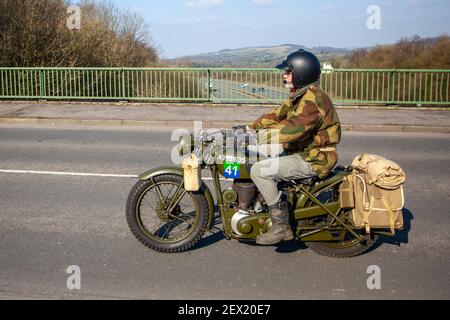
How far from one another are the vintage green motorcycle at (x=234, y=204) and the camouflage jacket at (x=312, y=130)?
0.24 m

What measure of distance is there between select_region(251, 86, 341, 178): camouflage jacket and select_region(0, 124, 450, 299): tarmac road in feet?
3.16

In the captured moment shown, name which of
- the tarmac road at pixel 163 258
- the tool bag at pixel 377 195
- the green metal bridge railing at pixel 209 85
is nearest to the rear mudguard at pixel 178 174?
the tarmac road at pixel 163 258

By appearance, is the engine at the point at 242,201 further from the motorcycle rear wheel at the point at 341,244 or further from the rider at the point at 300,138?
the motorcycle rear wheel at the point at 341,244

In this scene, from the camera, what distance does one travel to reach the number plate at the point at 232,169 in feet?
15.4

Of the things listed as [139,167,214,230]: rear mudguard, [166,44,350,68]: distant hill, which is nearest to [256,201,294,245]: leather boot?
[139,167,214,230]: rear mudguard

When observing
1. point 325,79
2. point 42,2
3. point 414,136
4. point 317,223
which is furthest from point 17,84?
point 317,223

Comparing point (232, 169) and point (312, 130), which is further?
point (232, 169)

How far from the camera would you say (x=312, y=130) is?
14.9 ft

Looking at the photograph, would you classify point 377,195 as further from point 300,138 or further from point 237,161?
point 237,161

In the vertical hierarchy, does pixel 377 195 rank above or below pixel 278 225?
above

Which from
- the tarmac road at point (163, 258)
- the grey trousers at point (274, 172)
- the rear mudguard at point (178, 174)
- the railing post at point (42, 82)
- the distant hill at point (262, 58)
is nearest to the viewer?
the tarmac road at point (163, 258)

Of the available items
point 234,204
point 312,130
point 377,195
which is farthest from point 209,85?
point 377,195

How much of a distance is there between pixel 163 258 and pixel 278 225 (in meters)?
1.13
